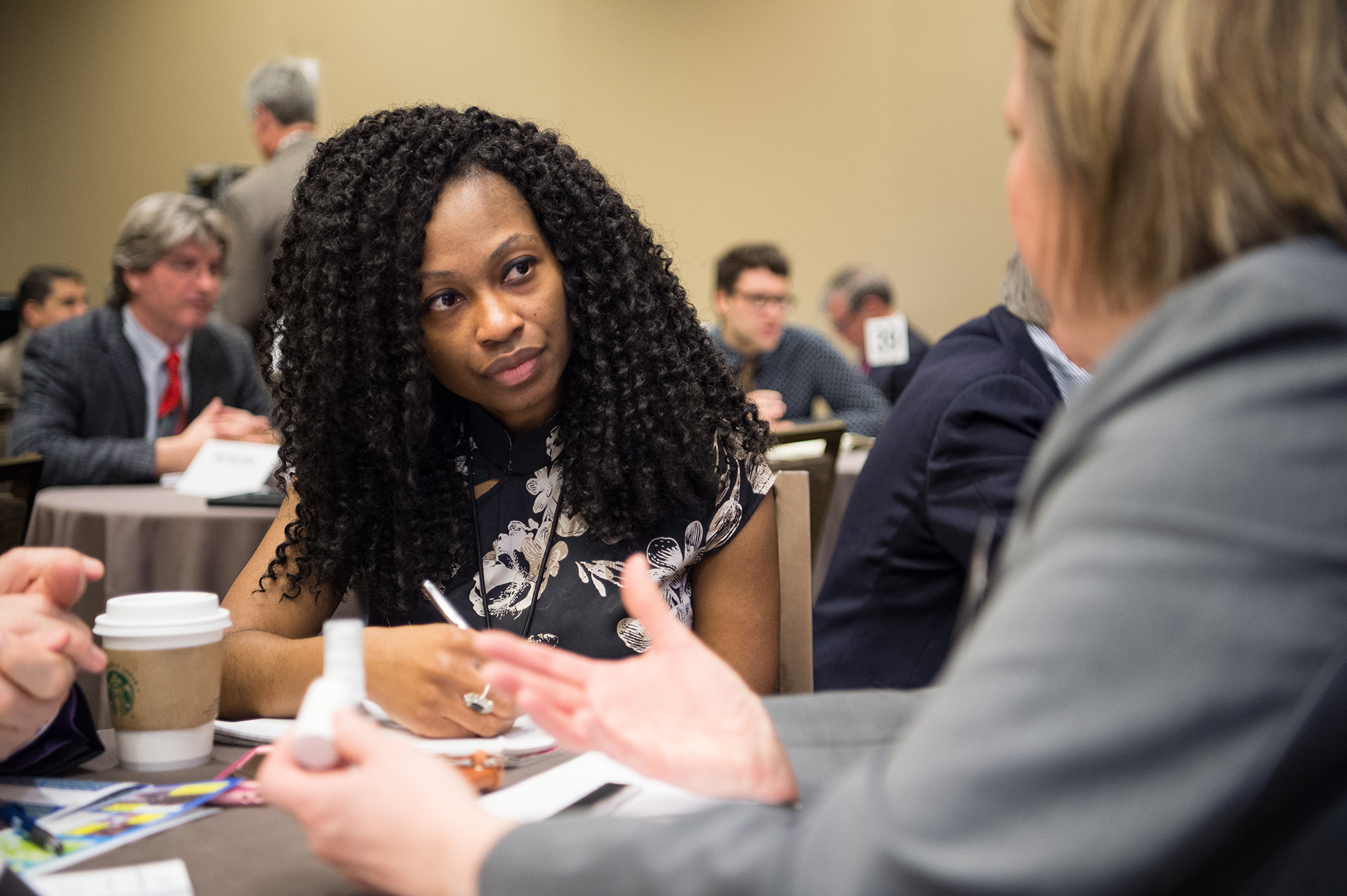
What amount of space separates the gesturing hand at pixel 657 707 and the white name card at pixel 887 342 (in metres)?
3.33

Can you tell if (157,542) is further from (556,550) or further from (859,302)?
(859,302)

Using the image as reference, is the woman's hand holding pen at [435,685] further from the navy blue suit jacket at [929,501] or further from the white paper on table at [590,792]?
the navy blue suit jacket at [929,501]

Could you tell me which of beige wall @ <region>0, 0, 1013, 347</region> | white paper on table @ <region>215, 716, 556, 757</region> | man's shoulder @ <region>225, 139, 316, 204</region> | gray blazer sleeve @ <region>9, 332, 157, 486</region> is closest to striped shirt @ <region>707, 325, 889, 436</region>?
beige wall @ <region>0, 0, 1013, 347</region>

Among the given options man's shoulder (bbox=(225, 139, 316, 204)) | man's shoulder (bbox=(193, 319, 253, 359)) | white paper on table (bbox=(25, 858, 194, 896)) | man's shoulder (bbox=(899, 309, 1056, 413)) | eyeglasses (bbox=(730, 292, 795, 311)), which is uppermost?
man's shoulder (bbox=(225, 139, 316, 204))

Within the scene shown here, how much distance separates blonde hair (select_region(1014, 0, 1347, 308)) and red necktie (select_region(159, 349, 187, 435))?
3.58 metres

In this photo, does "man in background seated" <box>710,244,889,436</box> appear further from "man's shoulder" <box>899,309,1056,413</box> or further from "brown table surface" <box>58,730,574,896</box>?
"brown table surface" <box>58,730,574,896</box>

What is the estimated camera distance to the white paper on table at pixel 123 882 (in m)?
0.68

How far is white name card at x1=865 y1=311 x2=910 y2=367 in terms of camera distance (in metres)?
4.01

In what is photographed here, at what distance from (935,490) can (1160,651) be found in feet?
3.47

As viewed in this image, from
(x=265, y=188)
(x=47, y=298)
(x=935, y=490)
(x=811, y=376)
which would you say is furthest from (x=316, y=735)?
(x=47, y=298)

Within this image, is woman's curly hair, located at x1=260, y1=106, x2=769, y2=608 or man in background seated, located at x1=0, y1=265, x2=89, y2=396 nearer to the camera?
woman's curly hair, located at x1=260, y1=106, x2=769, y2=608

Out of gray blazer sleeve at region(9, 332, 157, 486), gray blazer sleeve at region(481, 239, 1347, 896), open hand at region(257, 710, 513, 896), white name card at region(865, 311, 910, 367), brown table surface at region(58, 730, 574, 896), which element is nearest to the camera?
gray blazer sleeve at region(481, 239, 1347, 896)

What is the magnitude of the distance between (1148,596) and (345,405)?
1.16 m

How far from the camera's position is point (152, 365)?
3.65m
